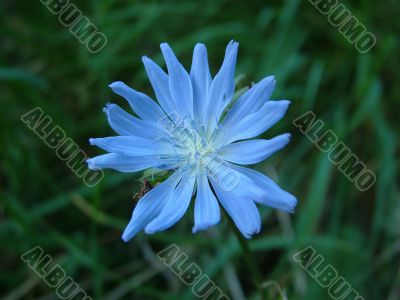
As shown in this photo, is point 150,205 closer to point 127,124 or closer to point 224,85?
point 127,124

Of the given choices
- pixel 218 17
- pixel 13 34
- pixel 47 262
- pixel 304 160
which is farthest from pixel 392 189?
pixel 13 34

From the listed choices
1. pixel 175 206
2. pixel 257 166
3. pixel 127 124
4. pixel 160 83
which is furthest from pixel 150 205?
pixel 257 166

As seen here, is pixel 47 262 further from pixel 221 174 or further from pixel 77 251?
pixel 221 174

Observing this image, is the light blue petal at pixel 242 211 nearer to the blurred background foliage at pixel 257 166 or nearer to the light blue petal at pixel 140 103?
the light blue petal at pixel 140 103

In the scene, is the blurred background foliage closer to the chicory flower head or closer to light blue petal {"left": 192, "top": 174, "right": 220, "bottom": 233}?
the chicory flower head

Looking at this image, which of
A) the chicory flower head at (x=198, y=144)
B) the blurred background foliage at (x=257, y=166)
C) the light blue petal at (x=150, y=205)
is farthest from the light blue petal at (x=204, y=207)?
the blurred background foliage at (x=257, y=166)
